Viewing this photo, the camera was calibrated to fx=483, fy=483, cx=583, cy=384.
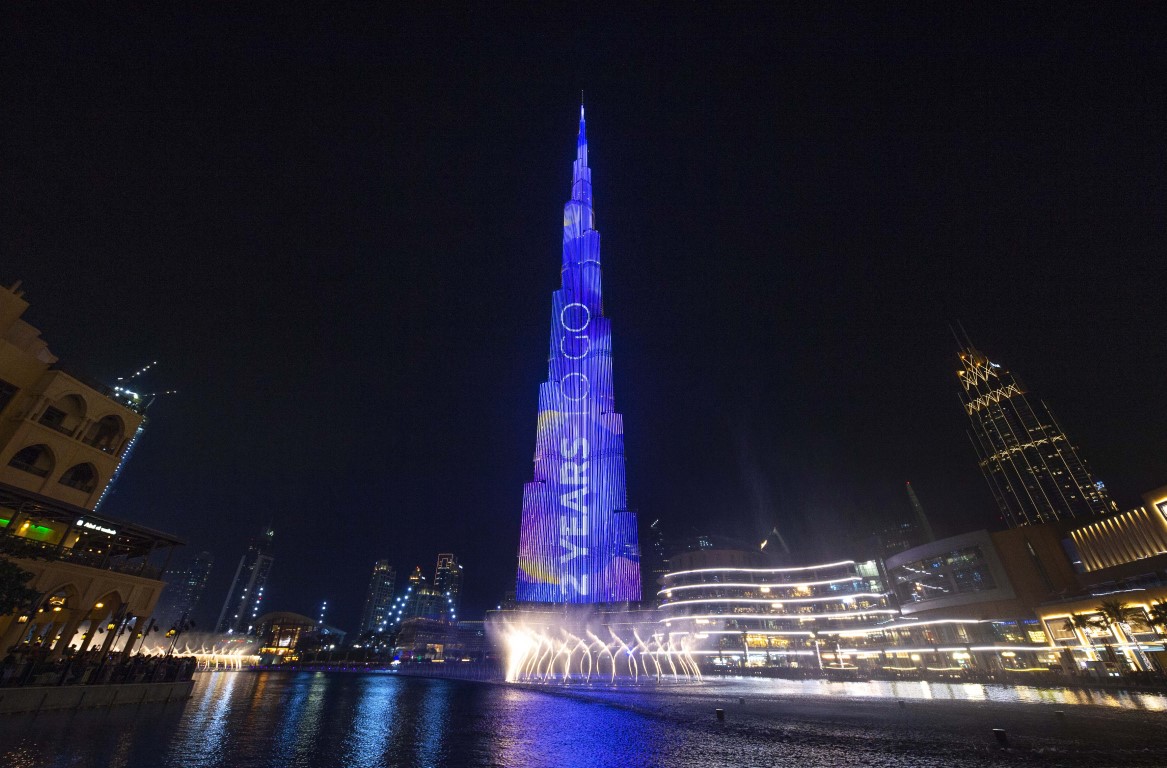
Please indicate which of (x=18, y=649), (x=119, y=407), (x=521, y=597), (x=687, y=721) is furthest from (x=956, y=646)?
→ (x=119, y=407)

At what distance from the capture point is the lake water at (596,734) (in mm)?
14039

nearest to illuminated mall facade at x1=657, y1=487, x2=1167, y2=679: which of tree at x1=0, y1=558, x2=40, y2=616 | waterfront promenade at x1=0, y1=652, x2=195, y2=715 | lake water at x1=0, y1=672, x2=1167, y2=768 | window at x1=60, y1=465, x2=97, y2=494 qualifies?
lake water at x1=0, y1=672, x2=1167, y2=768

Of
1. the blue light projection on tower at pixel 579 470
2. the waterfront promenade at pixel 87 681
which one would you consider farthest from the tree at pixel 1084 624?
the waterfront promenade at pixel 87 681

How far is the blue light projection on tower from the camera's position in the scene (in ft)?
392

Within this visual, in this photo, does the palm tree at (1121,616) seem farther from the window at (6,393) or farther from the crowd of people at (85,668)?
the window at (6,393)

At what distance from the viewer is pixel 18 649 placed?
24.4 m

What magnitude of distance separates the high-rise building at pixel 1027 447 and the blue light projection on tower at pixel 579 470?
128 metres

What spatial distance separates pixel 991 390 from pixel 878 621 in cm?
11716

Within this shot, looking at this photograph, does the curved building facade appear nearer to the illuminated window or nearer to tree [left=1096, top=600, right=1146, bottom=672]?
tree [left=1096, top=600, right=1146, bottom=672]

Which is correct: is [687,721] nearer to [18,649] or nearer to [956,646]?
[18,649]

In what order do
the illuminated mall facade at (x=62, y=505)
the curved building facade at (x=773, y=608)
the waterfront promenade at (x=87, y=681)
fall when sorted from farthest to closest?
the curved building facade at (x=773, y=608), the illuminated mall facade at (x=62, y=505), the waterfront promenade at (x=87, y=681)

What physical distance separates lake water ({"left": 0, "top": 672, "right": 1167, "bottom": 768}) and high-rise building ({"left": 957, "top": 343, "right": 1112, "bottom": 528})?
17119cm

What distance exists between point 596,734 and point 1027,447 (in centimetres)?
20589

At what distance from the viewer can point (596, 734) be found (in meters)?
19.5
